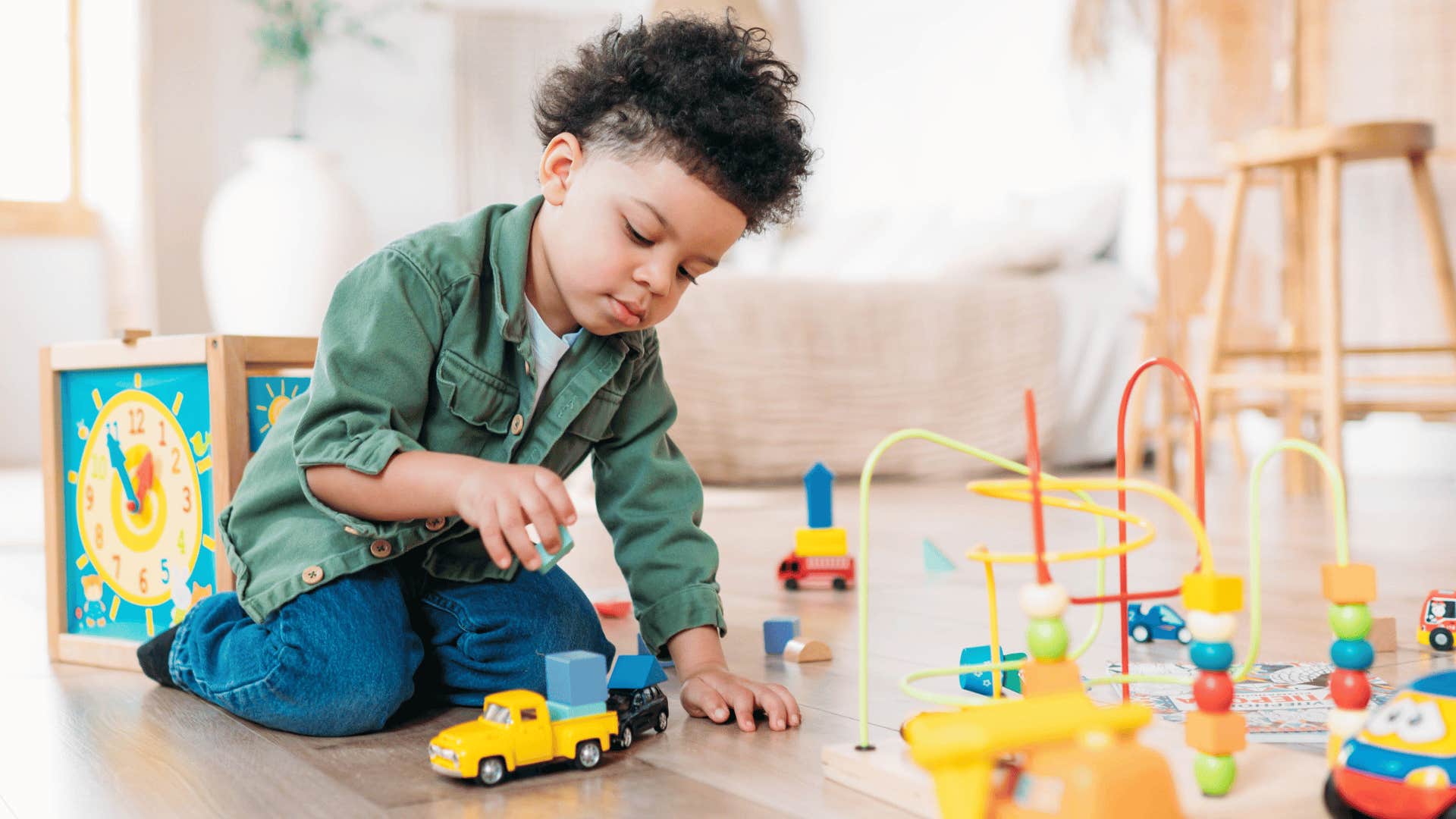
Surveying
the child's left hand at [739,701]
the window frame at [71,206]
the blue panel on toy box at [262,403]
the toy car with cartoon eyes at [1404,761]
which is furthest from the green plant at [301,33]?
the toy car with cartoon eyes at [1404,761]

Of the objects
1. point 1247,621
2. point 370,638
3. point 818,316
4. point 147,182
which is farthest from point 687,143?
point 147,182

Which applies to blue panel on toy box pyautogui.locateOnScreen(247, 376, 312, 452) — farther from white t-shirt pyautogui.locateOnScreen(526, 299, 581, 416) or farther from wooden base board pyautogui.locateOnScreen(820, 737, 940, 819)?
wooden base board pyautogui.locateOnScreen(820, 737, 940, 819)

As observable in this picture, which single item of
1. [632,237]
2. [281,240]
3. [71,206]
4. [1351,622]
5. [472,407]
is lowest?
[1351,622]

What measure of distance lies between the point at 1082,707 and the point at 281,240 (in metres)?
3.66

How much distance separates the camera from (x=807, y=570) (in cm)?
153

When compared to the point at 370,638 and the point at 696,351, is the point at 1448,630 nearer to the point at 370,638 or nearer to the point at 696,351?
the point at 370,638

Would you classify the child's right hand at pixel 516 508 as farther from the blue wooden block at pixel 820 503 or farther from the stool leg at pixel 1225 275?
the stool leg at pixel 1225 275

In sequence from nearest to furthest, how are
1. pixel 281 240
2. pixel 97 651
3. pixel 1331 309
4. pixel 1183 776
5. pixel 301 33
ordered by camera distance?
pixel 1183 776
pixel 97 651
pixel 1331 309
pixel 281 240
pixel 301 33

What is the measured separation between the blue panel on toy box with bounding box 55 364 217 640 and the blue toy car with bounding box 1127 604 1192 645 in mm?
776

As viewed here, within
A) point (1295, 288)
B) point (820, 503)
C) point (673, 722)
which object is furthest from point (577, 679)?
point (1295, 288)

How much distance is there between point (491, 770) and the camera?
723 mm

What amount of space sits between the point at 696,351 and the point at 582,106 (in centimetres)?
196

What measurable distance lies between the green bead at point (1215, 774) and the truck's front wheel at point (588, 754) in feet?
1.08

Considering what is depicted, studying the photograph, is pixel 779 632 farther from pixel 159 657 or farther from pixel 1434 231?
pixel 1434 231
